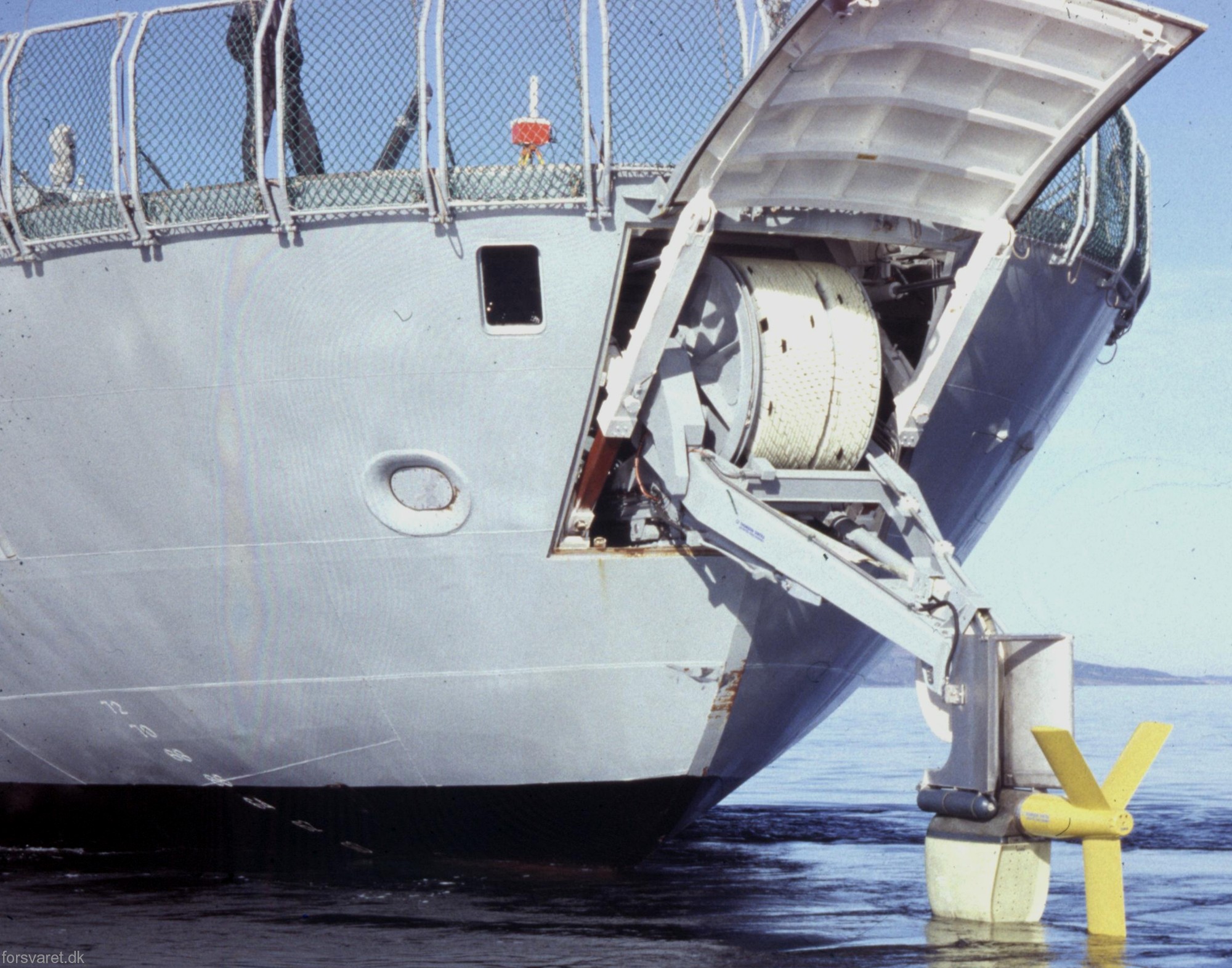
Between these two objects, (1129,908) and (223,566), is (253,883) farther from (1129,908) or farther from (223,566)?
(1129,908)

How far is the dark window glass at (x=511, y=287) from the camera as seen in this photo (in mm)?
13930

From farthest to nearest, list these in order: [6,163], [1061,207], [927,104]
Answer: [1061,207], [6,163], [927,104]

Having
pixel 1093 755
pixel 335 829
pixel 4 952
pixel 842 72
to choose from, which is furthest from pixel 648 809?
pixel 1093 755

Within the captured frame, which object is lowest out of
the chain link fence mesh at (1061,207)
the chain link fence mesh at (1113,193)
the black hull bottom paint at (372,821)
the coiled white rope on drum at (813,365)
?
the black hull bottom paint at (372,821)

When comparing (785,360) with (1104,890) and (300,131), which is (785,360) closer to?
(300,131)

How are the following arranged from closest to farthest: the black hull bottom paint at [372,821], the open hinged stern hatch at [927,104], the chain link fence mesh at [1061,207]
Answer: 1. the open hinged stern hatch at [927,104]
2. the black hull bottom paint at [372,821]
3. the chain link fence mesh at [1061,207]

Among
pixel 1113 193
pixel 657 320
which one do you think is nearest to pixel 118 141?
pixel 657 320

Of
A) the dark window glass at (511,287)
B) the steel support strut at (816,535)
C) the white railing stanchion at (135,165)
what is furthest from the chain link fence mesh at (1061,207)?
the white railing stanchion at (135,165)

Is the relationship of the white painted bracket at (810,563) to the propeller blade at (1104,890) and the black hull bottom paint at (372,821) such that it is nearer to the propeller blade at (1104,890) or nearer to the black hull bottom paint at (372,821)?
the propeller blade at (1104,890)

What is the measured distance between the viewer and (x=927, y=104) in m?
13.7

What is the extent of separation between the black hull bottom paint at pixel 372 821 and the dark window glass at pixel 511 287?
161 inches

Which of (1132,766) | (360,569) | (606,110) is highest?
(606,110)

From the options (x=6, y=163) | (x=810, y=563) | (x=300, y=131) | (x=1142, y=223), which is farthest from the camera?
(x=1142, y=223)

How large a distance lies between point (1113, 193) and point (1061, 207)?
1.14 metres
